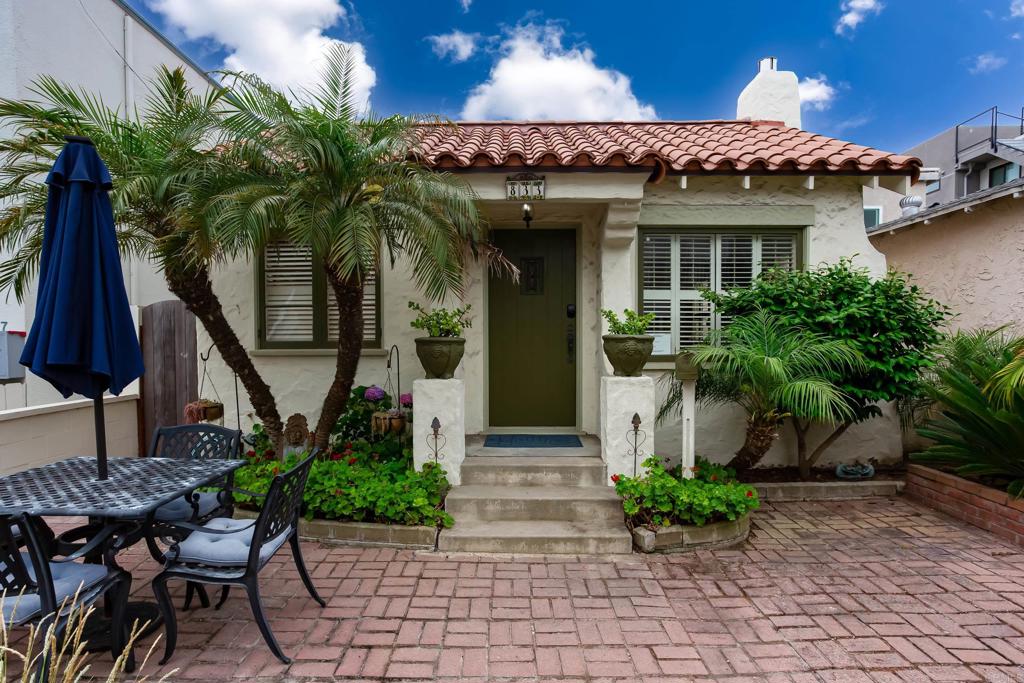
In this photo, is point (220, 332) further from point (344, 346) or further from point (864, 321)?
point (864, 321)

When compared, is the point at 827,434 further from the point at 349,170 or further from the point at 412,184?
the point at 349,170

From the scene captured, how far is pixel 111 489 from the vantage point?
9.37ft

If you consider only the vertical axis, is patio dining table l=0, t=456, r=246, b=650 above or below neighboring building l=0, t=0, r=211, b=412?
below

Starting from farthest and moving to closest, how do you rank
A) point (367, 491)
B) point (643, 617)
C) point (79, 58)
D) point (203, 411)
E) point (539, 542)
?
point (79, 58) → point (203, 411) → point (367, 491) → point (539, 542) → point (643, 617)

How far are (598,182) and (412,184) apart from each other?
6.05 feet

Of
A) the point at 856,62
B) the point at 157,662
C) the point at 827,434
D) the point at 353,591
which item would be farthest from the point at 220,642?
the point at 856,62

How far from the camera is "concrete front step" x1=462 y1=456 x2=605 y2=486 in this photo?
4727 mm

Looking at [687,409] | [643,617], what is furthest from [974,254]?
[643,617]

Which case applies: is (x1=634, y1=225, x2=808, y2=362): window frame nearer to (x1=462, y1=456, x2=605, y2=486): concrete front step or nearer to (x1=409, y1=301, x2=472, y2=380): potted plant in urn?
(x1=462, y1=456, x2=605, y2=486): concrete front step

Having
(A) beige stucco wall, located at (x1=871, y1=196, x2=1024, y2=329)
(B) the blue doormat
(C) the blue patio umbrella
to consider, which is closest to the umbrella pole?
(C) the blue patio umbrella

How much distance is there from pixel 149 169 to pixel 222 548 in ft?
10.4

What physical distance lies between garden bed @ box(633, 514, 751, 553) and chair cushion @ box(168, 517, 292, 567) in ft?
8.71

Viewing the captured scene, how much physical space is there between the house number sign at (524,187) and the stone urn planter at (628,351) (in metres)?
1.53

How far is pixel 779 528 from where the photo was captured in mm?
4523
